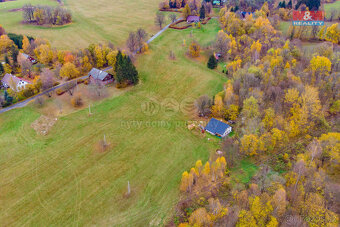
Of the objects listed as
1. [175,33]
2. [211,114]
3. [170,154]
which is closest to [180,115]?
[211,114]

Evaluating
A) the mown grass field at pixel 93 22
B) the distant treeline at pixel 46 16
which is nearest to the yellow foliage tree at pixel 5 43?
the mown grass field at pixel 93 22

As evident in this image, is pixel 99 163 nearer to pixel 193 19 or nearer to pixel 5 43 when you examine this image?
pixel 5 43

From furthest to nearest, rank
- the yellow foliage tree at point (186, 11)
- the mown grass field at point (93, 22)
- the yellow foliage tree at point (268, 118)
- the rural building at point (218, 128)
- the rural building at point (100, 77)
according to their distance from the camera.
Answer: the yellow foliage tree at point (186, 11)
the mown grass field at point (93, 22)
the rural building at point (100, 77)
the rural building at point (218, 128)
the yellow foliage tree at point (268, 118)

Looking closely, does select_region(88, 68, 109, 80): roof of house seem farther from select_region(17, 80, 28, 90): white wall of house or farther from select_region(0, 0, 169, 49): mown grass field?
select_region(0, 0, 169, 49): mown grass field

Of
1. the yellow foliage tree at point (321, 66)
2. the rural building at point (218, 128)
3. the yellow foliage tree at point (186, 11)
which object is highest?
the yellow foliage tree at point (186, 11)

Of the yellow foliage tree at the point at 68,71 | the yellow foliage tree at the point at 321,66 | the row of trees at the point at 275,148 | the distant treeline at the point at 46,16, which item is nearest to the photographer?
the row of trees at the point at 275,148

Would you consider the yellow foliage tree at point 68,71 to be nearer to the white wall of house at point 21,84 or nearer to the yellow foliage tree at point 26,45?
the white wall of house at point 21,84

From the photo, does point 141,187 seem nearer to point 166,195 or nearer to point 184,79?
point 166,195

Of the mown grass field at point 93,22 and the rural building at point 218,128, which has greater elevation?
the mown grass field at point 93,22
